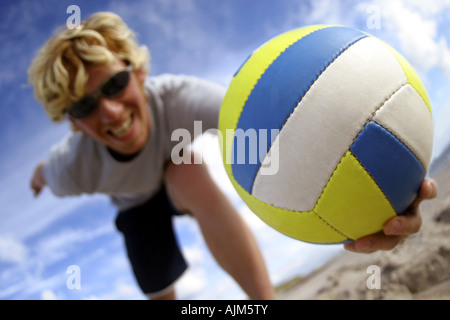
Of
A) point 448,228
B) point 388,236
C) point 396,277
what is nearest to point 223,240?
point 388,236

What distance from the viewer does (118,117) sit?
6.38ft

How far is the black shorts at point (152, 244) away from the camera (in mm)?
2438

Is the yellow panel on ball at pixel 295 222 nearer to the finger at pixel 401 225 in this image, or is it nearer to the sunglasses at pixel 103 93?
the finger at pixel 401 225

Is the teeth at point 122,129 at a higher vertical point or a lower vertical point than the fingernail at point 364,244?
higher

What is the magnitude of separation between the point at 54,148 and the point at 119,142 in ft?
2.15

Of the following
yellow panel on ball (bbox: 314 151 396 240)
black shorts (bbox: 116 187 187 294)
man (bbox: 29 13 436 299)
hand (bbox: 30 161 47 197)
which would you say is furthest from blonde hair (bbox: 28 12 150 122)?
yellow panel on ball (bbox: 314 151 396 240)

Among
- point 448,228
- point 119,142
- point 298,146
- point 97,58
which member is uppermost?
point 97,58

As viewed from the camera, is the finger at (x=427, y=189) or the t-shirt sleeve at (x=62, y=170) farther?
the t-shirt sleeve at (x=62, y=170)

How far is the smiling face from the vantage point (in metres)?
1.93

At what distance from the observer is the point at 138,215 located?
2.44 metres

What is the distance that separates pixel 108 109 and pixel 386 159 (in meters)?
1.48

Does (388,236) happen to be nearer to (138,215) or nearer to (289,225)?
(289,225)

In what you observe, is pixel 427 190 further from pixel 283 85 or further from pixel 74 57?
pixel 74 57

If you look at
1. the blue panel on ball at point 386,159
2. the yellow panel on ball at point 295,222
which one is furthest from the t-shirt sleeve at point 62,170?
the blue panel on ball at point 386,159
